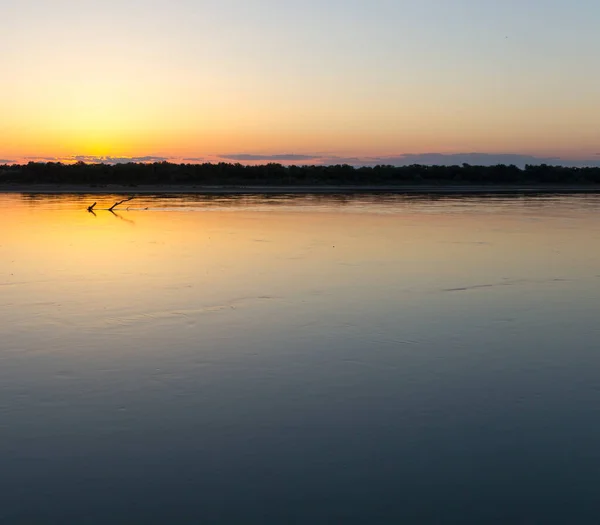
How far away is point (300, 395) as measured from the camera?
768 cm

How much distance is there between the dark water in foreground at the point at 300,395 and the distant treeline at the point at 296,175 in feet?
263

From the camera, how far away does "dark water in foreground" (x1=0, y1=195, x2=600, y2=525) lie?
212 inches

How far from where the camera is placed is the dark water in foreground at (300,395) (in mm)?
5387

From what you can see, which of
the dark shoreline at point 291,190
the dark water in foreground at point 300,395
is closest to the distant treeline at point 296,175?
the dark shoreline at point 291,190

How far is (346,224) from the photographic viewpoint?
30.5 m

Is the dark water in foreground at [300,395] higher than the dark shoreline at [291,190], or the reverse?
the dark shoreline at [291,190]

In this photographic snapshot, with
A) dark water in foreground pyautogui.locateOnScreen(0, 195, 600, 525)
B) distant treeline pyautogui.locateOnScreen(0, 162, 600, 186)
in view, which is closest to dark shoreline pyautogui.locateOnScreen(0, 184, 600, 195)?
distant treeline pyautogui.locateOnScreen(0, 162, 600, 186)

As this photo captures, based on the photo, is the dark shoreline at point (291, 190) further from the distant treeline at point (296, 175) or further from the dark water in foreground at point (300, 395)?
the dark water in foreground at point (300, 395)

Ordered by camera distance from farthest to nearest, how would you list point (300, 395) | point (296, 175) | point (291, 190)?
point (296, 175) < point (291, 190) < point (300, 395)

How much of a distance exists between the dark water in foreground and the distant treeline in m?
80.3

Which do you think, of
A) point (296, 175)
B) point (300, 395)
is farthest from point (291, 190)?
point (300, 395)

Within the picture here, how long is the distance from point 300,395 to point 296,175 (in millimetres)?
→ 94779

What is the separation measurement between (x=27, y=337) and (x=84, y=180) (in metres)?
93.2

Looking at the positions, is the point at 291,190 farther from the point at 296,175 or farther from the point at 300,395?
the point at 300,395
